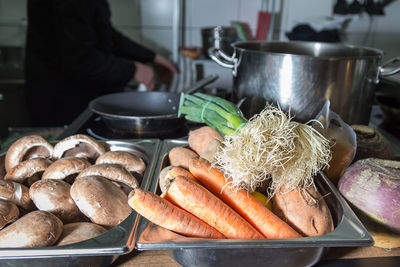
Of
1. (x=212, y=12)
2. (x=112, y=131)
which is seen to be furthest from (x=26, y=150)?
(x=212, y=12)

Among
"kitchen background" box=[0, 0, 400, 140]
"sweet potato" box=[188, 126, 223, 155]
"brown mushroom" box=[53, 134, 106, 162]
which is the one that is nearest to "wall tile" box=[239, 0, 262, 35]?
"kitchen background" box=[0, 0, 400, 140]

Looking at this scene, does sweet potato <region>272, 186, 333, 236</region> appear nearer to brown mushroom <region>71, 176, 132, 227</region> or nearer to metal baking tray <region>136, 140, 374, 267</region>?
metal baking tray <region>136, 140, 374, 267</region>

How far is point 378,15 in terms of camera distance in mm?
3305

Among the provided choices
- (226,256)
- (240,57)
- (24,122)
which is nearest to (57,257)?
(226,256)

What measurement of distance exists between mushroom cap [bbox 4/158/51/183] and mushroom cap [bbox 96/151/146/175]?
0.15 metres

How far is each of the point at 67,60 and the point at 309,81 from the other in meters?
1.43

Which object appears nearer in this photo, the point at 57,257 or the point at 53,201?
the point at 57,257

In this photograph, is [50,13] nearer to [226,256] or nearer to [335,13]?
[226,256]

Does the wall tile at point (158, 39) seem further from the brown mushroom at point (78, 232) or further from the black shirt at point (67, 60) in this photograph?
the brown mushroom at point (78, 232)

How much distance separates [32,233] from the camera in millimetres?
605

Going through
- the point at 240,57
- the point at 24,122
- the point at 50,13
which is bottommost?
the point at 24,122

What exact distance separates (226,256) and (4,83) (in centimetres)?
328

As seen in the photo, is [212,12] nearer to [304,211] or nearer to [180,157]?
[180,157]

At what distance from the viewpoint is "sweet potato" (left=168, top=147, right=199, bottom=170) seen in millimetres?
908
